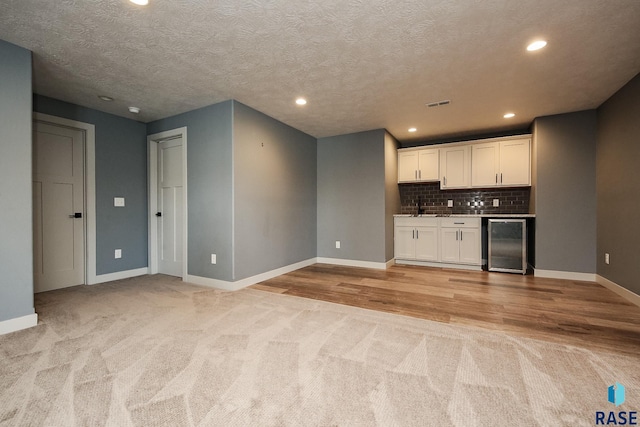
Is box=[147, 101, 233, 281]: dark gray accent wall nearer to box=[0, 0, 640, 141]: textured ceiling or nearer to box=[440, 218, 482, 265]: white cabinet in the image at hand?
box=[0, 0, 640, 141]: textured ceiling

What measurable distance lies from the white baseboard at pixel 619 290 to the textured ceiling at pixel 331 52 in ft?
7.87

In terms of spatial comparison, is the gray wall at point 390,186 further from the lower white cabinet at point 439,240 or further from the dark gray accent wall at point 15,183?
the dark gray accent wall at point 15,183

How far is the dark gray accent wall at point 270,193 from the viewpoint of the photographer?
12.2ft

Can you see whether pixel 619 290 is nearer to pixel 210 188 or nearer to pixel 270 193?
pixel 270 193

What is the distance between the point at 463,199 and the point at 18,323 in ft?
21.1

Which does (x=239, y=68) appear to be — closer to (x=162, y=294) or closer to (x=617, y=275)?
(x=162, y=294)

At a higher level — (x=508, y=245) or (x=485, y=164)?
(x=485, y=164)

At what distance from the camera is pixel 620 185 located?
3.29 m

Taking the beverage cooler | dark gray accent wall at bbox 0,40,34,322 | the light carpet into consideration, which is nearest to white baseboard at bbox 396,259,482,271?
the beverage cooler

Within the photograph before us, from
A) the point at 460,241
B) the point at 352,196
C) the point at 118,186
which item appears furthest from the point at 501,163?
the point at 118,186

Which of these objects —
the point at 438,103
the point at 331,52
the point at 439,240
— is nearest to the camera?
the point at 331,52

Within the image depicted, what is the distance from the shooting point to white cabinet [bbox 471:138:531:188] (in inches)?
181

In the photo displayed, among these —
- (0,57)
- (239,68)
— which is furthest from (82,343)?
(239,68)

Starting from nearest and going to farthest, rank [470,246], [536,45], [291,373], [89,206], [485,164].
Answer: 1. [291,373]
2. [536,45]
3. [89,206]
4. [470,246]
5. [485,164]
